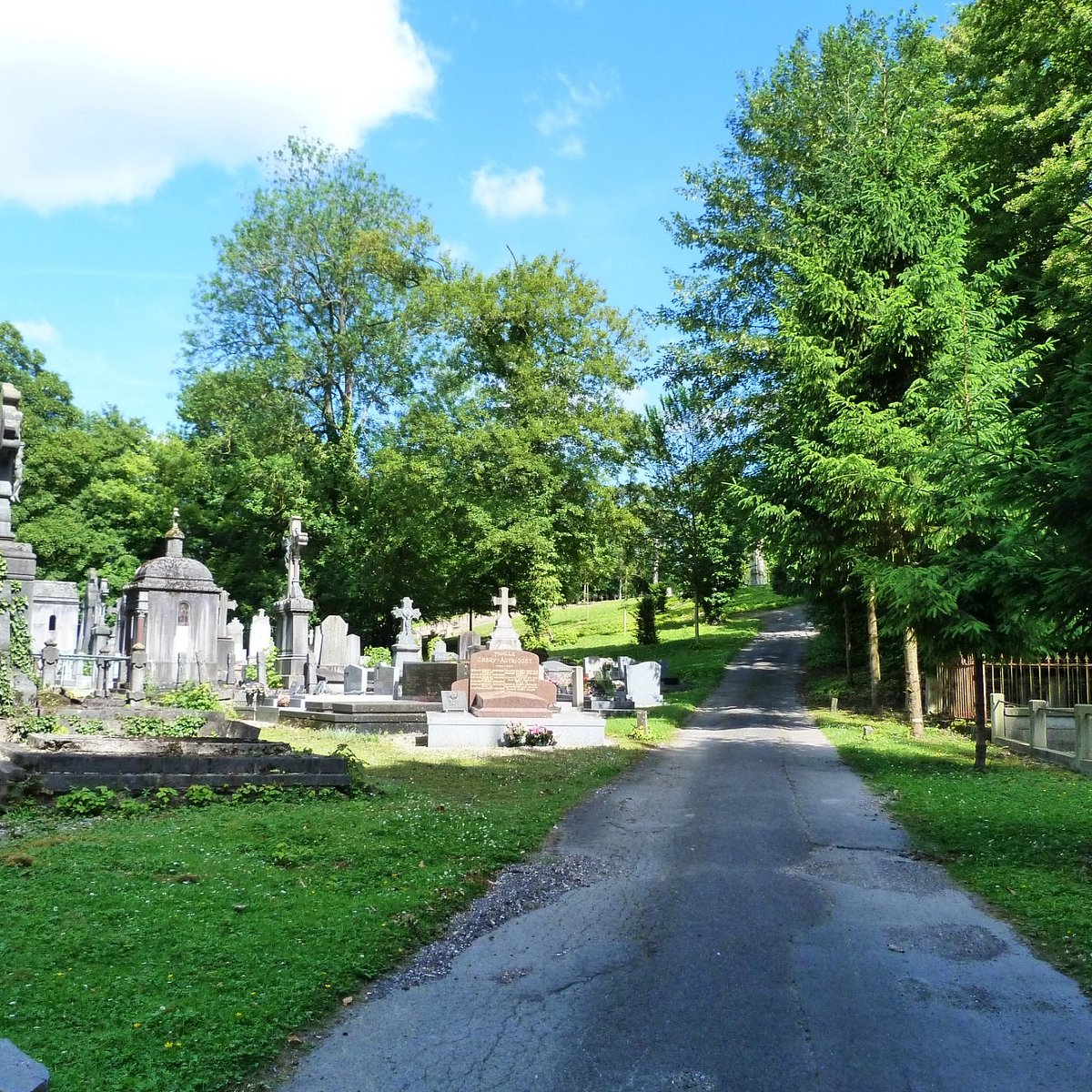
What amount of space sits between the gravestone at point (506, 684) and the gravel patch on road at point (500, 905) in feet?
29.0

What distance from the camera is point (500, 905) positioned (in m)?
6.90

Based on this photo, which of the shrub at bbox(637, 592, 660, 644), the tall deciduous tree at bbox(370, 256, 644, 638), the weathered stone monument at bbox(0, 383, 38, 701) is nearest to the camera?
the weathered stone monument at bbox(0, 383, 38, 701)

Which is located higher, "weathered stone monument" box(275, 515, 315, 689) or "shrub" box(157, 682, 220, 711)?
"weathered stone monument" box(275, 515, 315, 689)

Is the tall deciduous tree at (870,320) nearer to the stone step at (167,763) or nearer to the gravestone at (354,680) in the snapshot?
the stone step at (167,763)

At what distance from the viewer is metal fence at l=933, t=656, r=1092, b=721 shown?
18.0 meters

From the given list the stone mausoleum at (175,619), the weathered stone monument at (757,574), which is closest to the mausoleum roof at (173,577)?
the stone mausoleum at (175,619)

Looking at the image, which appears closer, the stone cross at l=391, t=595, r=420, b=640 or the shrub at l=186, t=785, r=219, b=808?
the shrub at l=186, t=785, r=219, b=808

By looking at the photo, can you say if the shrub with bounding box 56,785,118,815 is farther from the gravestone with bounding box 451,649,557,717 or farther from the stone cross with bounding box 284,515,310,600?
the stone cross with bounding box 284,515,310,600

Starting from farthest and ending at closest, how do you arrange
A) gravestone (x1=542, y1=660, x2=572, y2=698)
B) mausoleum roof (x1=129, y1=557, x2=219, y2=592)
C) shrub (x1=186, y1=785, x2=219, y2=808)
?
gravestone (x1=542, y1=660, x2=572, y2=698) → mausoleum roof (x1=129, y1=557, x2=219, y2=592) → shrub (x1=186, y1=785, x2=219, y2=808)

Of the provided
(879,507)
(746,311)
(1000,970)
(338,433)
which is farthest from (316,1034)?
(338,433)

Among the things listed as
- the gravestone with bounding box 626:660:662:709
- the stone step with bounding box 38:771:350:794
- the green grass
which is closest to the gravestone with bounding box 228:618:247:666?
the gravestone with bounding box 626:660:662:709

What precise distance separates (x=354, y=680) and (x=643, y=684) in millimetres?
7898

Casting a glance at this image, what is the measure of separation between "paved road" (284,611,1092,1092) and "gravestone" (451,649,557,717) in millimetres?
8334

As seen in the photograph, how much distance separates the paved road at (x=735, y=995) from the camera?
14.0 ft
